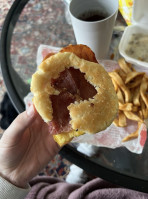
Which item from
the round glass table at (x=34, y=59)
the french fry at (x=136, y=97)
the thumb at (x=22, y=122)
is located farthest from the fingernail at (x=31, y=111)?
the french fry at (x=136, y=97)

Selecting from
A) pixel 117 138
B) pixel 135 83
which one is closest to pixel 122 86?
pixel 135 83

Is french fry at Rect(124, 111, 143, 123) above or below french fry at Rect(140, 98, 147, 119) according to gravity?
below

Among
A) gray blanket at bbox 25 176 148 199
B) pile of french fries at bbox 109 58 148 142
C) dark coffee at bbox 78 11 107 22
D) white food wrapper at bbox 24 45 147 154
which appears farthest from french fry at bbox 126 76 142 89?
gray blanket at bbox 25 176 148 199

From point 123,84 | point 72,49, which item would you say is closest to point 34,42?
point 123,84

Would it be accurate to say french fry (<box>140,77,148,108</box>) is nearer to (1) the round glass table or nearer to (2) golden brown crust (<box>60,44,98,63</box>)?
(1) the round glass table

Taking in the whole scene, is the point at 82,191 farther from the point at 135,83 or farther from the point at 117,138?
the point at 135,83

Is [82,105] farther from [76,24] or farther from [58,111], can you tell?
[76,24]
